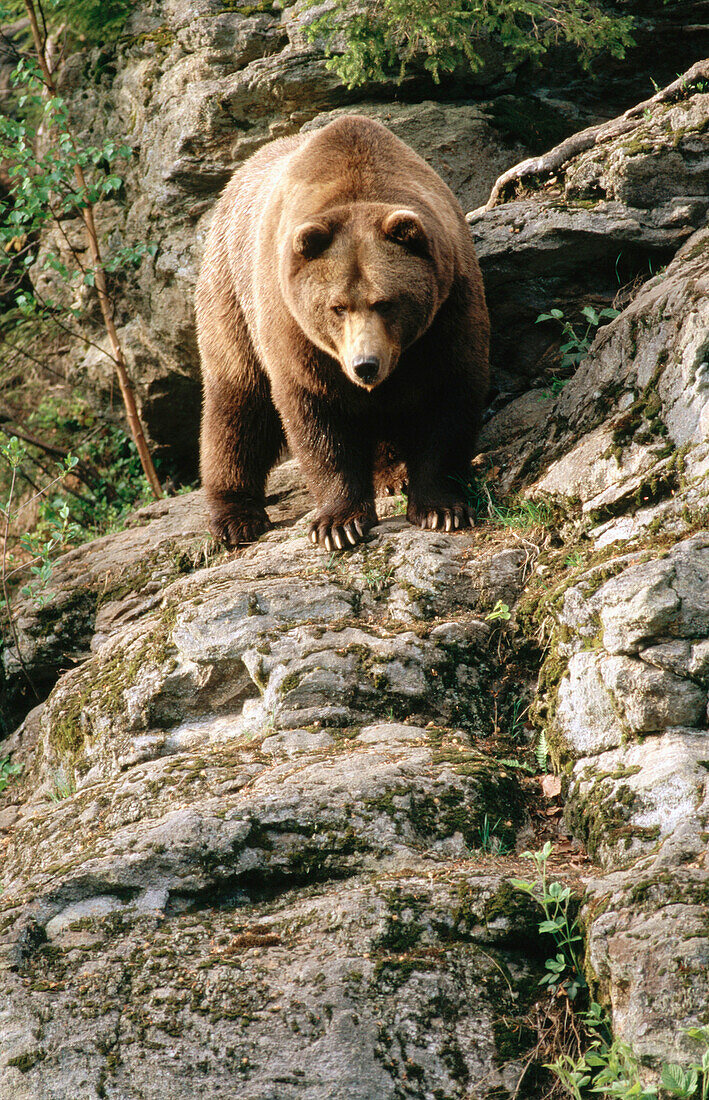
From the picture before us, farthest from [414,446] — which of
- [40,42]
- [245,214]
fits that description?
[40,42]

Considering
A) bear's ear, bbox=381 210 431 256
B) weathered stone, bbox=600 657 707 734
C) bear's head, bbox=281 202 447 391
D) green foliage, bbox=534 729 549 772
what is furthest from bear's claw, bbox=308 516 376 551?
weathered stone, bbox=600 657 707 734

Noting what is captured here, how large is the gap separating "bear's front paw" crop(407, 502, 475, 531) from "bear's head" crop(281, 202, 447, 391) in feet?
2.26

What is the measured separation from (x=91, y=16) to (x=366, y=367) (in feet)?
18.0

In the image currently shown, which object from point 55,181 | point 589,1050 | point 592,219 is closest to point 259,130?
point 55,181

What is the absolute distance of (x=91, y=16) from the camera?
8078mm

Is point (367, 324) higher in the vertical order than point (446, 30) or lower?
lower

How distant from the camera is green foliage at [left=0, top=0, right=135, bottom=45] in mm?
8008

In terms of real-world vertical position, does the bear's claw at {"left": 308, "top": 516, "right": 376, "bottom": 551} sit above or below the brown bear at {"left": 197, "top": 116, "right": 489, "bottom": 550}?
below

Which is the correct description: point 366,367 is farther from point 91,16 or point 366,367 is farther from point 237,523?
point 91,16

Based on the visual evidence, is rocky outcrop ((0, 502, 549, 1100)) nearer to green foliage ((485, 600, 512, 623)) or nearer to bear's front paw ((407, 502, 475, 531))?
green foliage ((485, 600, 512, 623))

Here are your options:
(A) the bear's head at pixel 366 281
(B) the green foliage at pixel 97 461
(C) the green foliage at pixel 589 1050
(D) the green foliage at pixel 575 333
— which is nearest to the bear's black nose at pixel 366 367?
(A) the bear's head at pixel 366 281

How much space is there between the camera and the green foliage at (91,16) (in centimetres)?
801

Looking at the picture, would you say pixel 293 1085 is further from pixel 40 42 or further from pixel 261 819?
pixel 40 42

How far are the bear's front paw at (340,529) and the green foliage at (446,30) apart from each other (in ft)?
9.64
